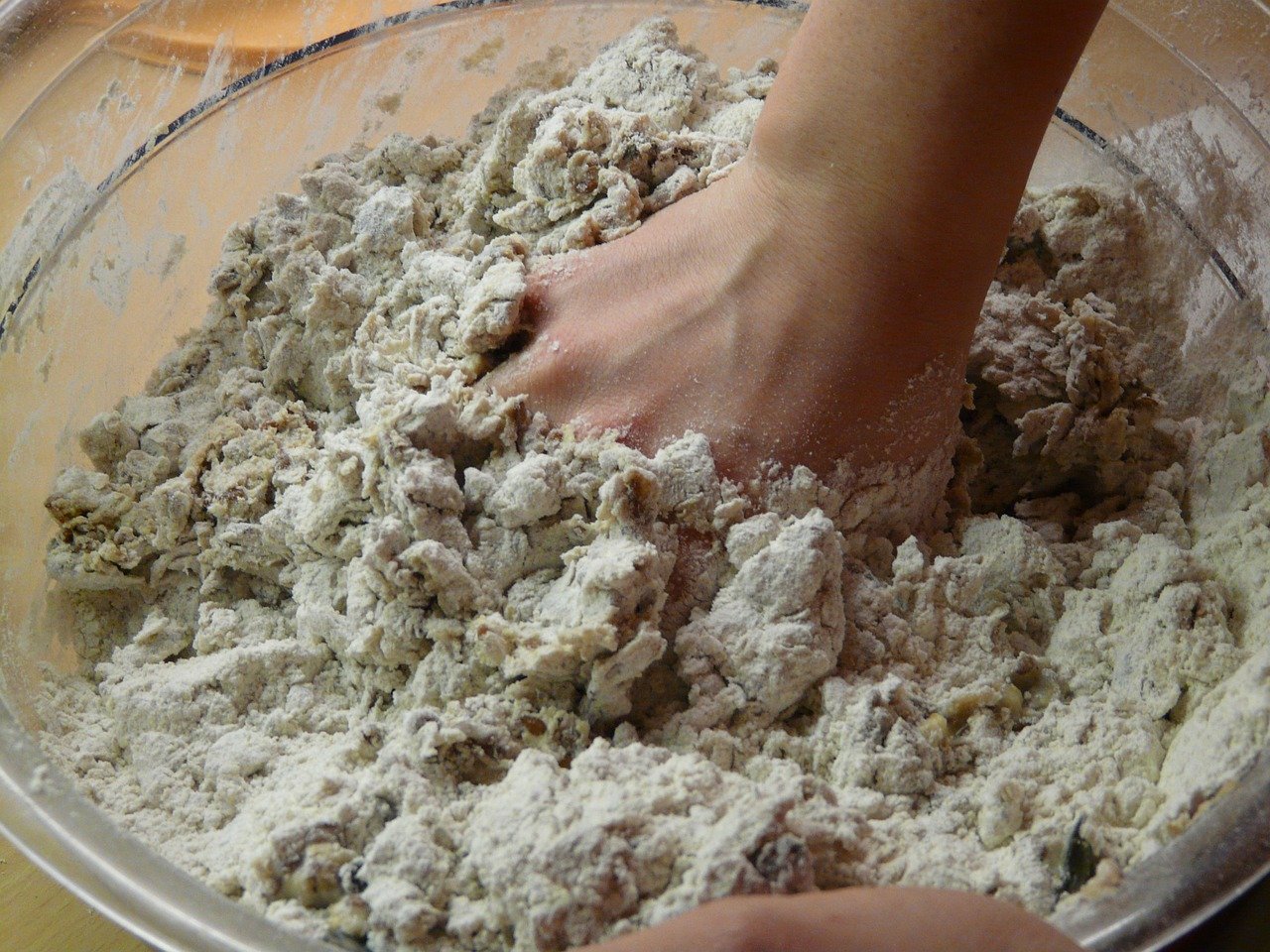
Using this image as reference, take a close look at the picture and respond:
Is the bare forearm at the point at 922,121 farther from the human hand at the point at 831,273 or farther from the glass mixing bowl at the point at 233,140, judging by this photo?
the glass mixing bowl at the point at 233,140

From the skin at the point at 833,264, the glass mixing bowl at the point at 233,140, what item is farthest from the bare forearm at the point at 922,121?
the glass mixing bowl at the point at 233,140

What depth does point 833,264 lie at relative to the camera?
72 cm

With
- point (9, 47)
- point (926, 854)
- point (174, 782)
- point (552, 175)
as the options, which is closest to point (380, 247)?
point (552, 175)

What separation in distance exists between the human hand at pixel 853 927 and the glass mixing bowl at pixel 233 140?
1.57ft

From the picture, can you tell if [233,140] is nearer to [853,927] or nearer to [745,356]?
[745,356]

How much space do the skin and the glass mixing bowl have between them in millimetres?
326

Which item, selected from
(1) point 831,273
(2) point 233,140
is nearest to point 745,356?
(1) point 831,273

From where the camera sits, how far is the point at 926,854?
1.86 ft

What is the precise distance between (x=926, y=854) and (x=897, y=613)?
0.19 metres

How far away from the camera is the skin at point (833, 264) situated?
2.15 ft

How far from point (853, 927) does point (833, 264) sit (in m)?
0.44

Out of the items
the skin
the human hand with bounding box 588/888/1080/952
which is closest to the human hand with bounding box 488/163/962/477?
the skin

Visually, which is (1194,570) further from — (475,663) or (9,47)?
(9,47)

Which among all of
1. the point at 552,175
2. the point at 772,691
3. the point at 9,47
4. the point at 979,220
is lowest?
the point at 772,691
